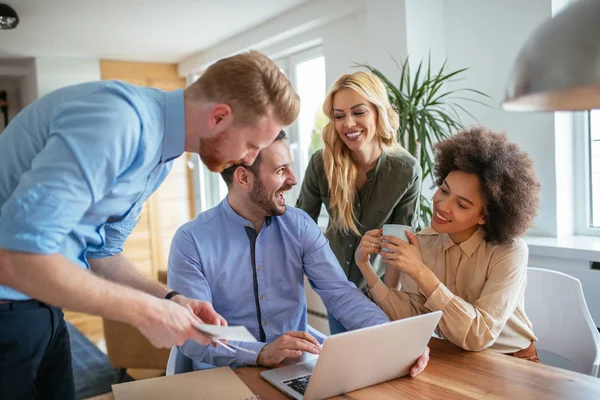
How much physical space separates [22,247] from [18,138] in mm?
297

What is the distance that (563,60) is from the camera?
69 cm

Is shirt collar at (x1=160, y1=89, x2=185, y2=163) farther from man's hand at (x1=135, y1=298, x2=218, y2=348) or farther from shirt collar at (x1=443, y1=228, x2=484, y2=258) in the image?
shirt collar at (x1=443, y1=228, x2=484, y2=258)

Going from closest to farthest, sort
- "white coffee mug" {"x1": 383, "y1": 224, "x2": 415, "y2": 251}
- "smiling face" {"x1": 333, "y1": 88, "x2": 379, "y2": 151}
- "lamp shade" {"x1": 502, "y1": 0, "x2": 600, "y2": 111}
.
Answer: "lamp shade" {"x1": 502, "y1": 0, "x2": 600, "y2": 111} < "white coffee mug" {"x1": 383, "y1": 224, "x2": 415, "y2": 251} < "smiling face" {"x1": 333, "y1": 88, "x2": 379, "y2": 151}

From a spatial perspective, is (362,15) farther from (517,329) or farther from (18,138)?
(18,138)

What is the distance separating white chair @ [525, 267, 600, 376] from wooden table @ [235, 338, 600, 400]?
57 centimetres

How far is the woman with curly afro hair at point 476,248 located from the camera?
5.04ft

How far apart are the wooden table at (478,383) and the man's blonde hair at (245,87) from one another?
630 mm

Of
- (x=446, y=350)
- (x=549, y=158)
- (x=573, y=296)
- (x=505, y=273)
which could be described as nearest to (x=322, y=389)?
(x=446, y=350)

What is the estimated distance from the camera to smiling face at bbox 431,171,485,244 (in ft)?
5.57

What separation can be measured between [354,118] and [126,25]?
119 inches

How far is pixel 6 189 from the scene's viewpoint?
103cm

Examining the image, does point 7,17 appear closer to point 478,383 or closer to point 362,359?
point 362,359

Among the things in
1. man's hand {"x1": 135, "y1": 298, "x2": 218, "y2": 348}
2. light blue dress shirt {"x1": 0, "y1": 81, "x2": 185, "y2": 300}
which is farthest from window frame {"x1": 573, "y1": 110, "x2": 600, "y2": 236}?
man's hand {"x1": 135, "y1": 298, "x2": 218, "y2": 348}

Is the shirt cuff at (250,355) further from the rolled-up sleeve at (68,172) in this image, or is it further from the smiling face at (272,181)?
the rolled-up sleeve at (68,172)
